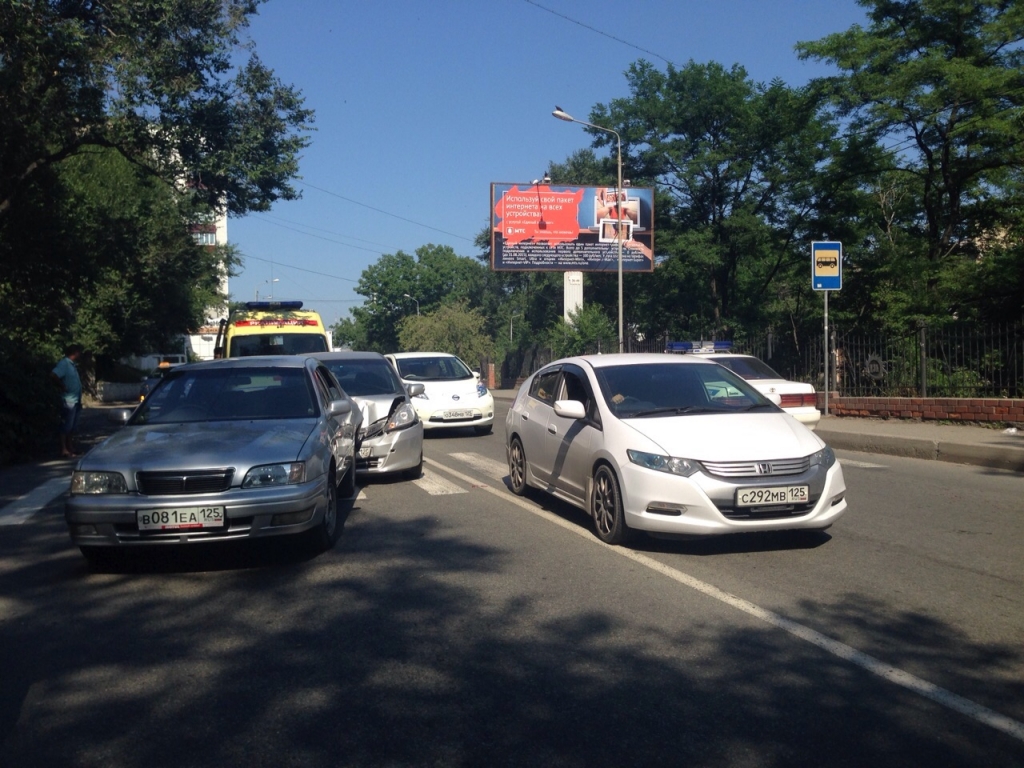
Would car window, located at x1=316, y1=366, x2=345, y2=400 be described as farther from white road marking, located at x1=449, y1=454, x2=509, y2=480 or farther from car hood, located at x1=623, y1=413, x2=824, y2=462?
car hood, located at x1=623, y1=413, x2=824, y2=462

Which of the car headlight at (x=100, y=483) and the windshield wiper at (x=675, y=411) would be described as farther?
the windshield wiper at (x=675, y=411)

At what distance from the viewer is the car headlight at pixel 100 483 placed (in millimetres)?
6477

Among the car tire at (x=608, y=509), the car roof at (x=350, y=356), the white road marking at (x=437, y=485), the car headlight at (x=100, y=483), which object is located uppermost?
the car roof at (x=350, y=356)

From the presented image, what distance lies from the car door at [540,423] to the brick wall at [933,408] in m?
9.38

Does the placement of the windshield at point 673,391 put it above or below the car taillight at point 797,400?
above

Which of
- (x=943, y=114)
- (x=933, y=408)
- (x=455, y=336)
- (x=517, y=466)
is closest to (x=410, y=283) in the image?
(x=455, y=336)

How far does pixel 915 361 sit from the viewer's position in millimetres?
18609

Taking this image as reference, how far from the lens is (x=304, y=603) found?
5992 millimetres

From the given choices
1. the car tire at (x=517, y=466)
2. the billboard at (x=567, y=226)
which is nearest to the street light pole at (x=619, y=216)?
the billboard at (x=567, y=226)

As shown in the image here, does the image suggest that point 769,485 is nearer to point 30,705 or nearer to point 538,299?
point 30,705

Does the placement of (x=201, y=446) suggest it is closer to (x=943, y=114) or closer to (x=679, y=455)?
(x=679, y=455)

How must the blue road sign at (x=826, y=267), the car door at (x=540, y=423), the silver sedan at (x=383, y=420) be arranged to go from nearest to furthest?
the car door at (x=540, y=423) < the silver sedan at (x=383, y=420) < the blue road sign at (x=826, y=267)

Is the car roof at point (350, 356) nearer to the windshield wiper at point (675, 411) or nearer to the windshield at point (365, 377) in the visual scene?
the windshield at point (365, 377)

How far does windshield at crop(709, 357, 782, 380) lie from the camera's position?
51.6 feet
